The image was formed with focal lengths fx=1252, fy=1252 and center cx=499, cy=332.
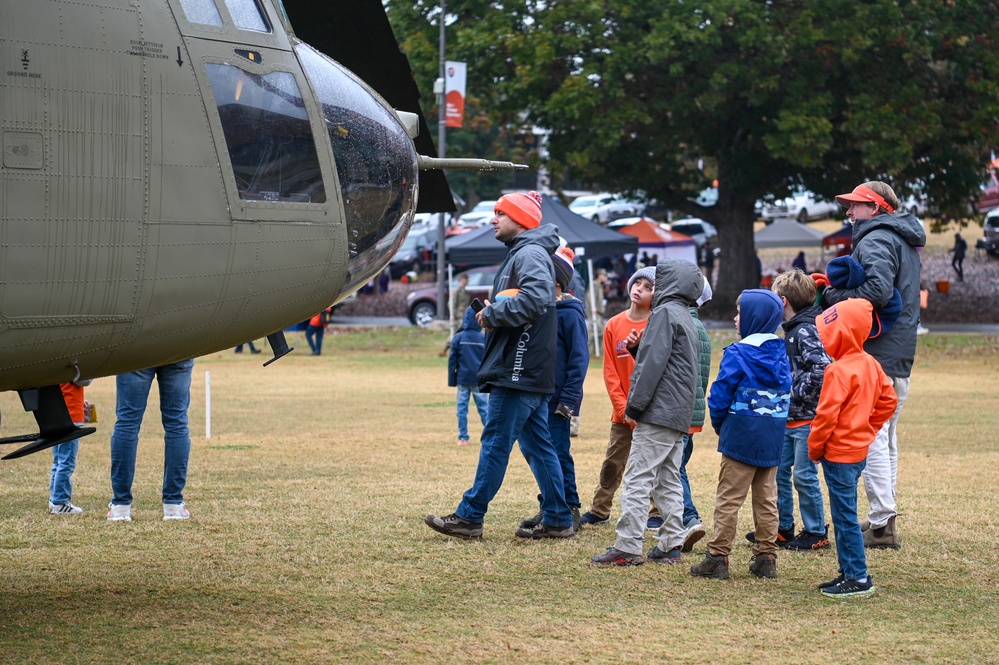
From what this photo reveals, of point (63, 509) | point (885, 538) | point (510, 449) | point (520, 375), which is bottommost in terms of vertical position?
point (63, 509)

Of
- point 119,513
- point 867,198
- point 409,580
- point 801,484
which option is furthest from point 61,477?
point 867,198

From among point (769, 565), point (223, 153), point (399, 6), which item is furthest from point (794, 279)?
point (399, 6)

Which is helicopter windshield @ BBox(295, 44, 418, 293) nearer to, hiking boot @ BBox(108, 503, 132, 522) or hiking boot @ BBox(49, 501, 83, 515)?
hiking boot @ BBox(108, 503, 132, 522)

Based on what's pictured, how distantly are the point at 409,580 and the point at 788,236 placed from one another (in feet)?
137

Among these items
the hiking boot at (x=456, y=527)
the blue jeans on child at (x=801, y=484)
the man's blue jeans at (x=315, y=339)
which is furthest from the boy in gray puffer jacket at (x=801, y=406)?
the man's blue jeans at (x=315, y=339)

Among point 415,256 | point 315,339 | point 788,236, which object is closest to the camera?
point 315,339

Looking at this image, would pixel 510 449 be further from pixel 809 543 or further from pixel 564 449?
pixel 809 543

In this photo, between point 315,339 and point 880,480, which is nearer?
point 880,480

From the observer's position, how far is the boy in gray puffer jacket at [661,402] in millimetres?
7105

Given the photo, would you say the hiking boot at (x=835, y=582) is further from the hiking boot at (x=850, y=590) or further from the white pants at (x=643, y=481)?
the white pants at (x=643, y=481)

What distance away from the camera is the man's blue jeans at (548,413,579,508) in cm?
850

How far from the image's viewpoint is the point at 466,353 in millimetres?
12078

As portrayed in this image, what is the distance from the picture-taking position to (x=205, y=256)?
18.0ft

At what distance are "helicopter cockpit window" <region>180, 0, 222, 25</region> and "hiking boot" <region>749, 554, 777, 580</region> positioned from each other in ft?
13.3
